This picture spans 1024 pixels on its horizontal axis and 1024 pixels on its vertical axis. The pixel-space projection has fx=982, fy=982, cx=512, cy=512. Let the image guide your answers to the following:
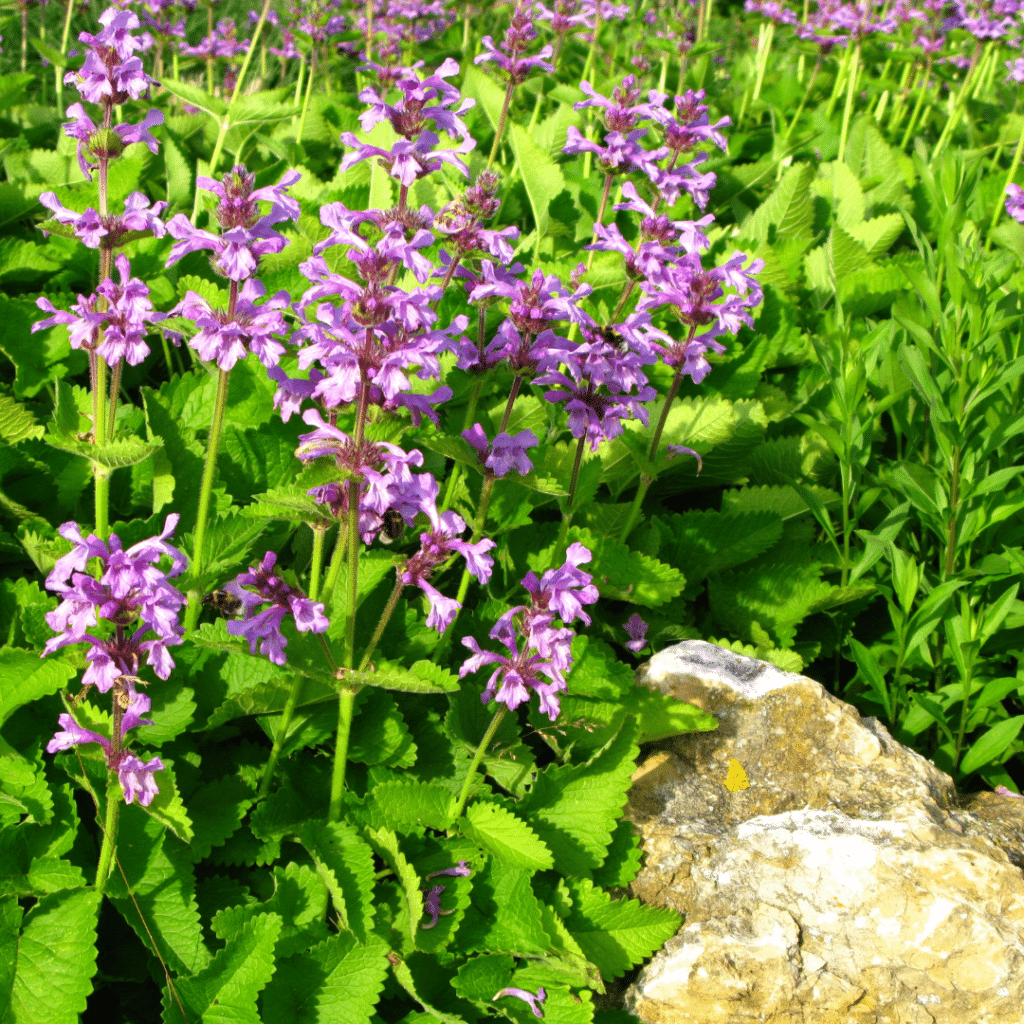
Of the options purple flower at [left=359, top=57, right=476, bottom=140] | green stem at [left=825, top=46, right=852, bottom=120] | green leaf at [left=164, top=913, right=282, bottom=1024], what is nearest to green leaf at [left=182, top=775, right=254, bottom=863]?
green leaf at [left=164, top=913, right=282, bottom=1024]

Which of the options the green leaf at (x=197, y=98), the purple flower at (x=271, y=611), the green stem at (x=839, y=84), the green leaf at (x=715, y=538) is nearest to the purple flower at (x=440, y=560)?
the purple flower at (x=271, y=611)

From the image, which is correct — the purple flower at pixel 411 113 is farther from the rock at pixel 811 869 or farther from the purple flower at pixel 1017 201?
the purple flower at pixel 1017 201

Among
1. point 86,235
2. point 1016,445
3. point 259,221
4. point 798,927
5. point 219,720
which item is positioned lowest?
point 798,927

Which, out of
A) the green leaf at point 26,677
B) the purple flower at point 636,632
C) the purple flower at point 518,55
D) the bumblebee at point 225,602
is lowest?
the purple flower at point 636,632

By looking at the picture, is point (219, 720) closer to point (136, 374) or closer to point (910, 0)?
point (136, 374)

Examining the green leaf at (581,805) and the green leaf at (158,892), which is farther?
the green leaf at (581,805)

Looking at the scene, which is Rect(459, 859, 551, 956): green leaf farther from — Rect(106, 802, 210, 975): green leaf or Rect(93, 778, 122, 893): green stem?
Rect(93, 778, 122, 893): green stem

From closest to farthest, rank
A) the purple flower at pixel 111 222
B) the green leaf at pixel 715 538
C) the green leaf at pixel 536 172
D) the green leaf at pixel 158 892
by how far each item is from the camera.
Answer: the green leaf at pixel 158 892
the purple flower at pixel 111 222
the green leaf at pixel 715 538
the green leaf at pixel 536 172

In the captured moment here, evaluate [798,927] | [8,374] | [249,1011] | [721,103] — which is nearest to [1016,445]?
[798,927]
